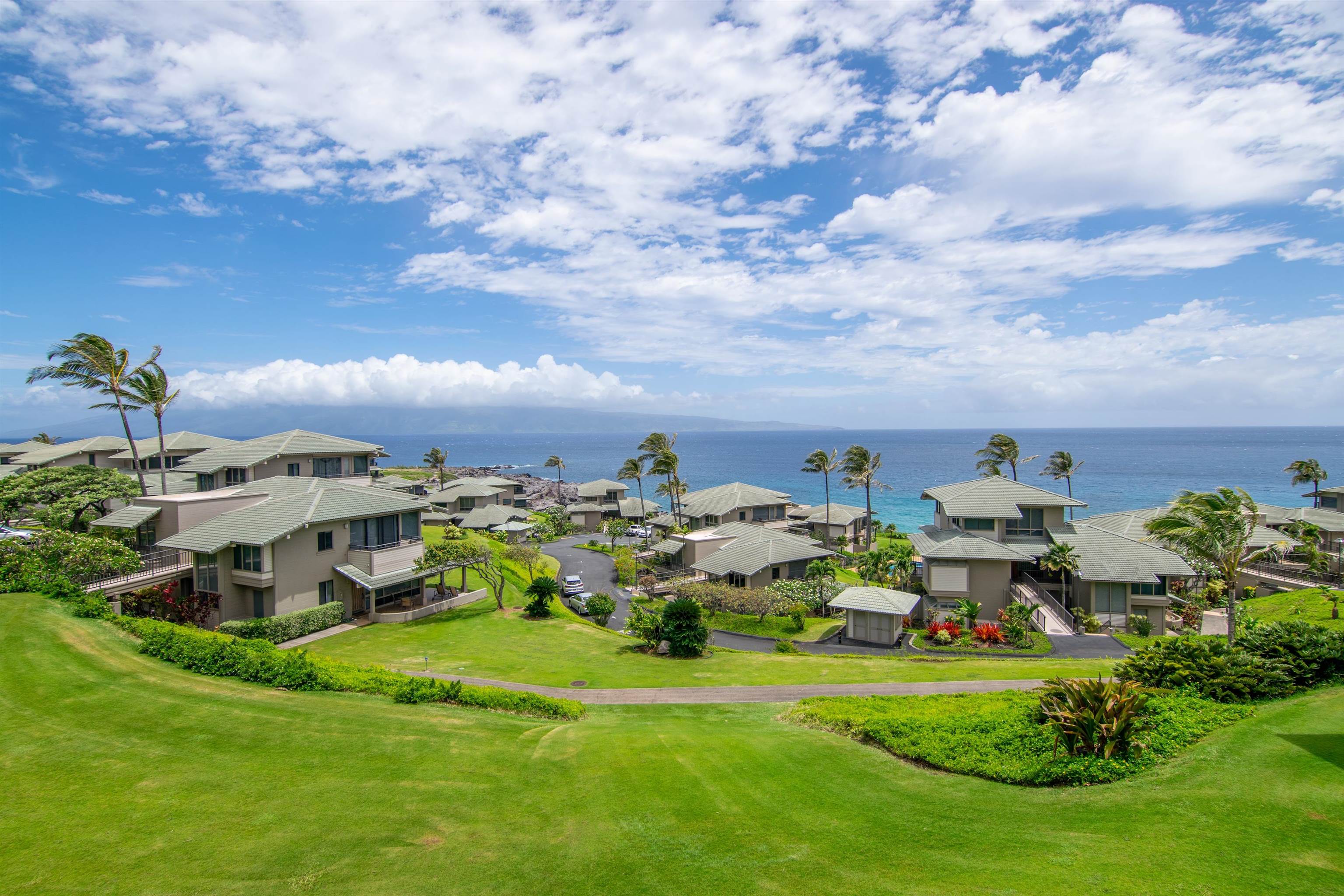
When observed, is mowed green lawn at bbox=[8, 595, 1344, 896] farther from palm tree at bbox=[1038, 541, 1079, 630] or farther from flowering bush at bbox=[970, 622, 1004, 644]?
palm tree at bbox=[1038, 541, 1079, 630]

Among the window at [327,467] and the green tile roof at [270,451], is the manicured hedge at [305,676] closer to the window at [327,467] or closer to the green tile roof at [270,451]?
the green tile roof at [270,451]

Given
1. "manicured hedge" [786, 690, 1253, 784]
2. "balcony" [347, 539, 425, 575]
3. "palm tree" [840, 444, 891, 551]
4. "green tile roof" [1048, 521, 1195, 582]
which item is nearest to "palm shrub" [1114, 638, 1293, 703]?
"manicured hedge" [786, 690, 1253, 784]

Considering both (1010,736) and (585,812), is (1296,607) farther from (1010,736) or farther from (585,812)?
(585,812)

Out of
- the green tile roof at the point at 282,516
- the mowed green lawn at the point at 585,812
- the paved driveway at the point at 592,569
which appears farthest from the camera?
the paved driveway at the point at 592,569

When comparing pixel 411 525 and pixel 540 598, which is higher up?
pixel 411 525

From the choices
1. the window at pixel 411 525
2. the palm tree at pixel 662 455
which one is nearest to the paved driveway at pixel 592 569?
the palm tree at pixel 662 455

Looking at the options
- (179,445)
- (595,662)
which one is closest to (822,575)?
(595,662)
